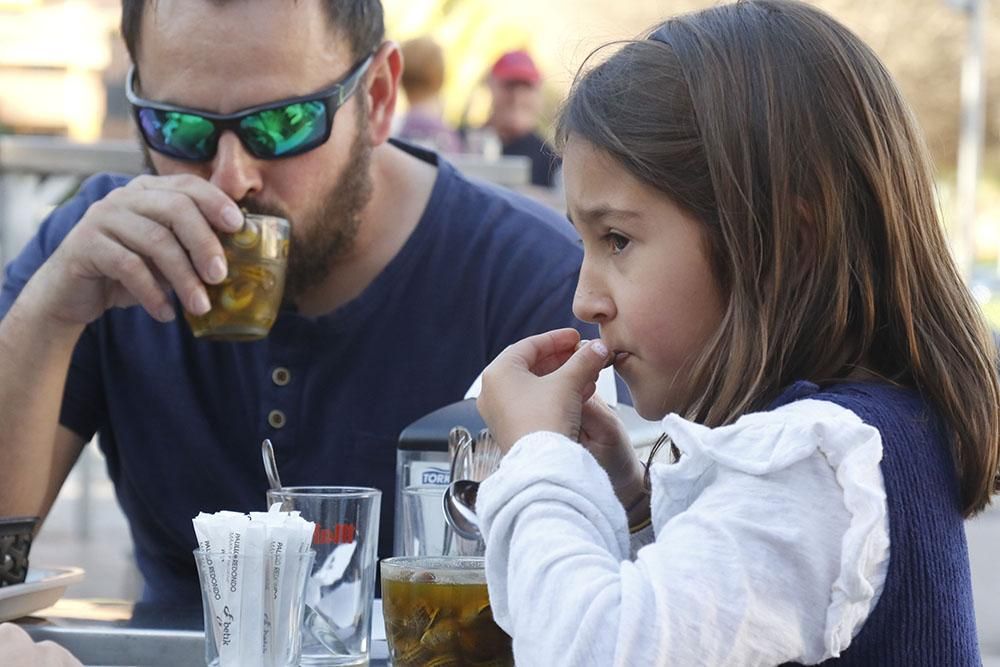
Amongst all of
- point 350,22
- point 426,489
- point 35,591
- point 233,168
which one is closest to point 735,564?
point 426,489

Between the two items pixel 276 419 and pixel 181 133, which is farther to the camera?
pixel 276 419

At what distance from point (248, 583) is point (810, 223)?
28.6 inches

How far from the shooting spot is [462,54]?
57.4 ft

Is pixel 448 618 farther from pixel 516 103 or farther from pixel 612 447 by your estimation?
pixel 516 103

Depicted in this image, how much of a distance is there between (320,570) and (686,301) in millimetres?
517

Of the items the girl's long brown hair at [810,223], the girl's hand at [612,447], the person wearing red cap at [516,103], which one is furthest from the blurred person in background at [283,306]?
the person wearing red cap at [516,103]

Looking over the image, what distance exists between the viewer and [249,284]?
2312 millimetres

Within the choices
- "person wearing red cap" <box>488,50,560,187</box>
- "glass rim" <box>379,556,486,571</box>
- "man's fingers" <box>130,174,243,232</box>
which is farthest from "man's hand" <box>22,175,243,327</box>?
"person wearing red cap" <box>488,50,560,187</box>

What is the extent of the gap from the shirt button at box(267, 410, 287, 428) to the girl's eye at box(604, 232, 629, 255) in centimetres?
108

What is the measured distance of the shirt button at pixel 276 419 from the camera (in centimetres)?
258

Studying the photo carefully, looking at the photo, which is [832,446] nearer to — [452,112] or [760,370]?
[760,370]

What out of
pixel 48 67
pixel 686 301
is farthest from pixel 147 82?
pixel 48 67

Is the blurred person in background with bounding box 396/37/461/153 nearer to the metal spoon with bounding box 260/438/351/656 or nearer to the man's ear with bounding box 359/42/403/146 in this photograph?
the man's ear with bounding box 359/42/403/146

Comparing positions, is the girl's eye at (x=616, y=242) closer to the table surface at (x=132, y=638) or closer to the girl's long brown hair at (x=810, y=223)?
the girl's long brown hair at (x=810, y=223)
